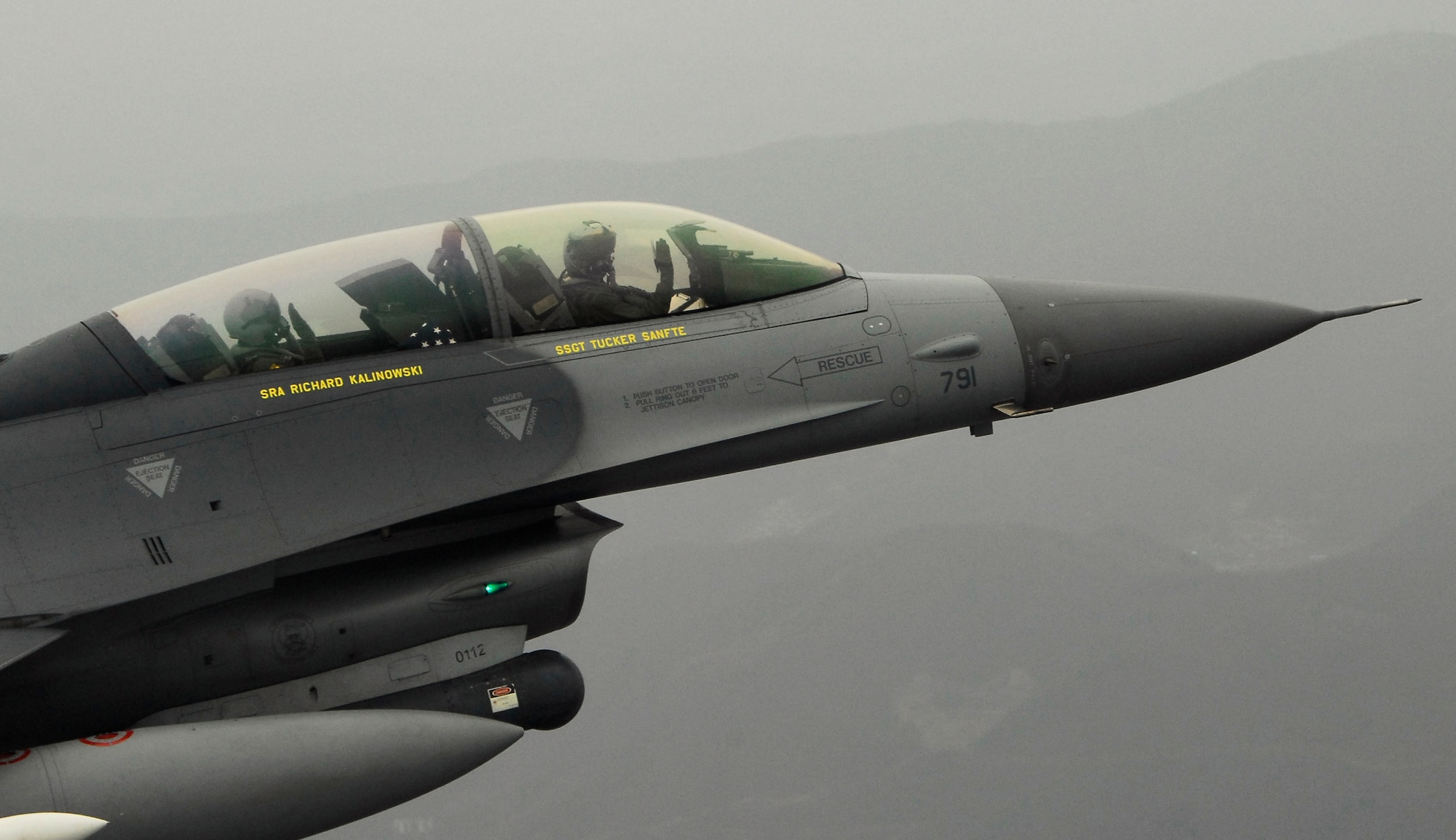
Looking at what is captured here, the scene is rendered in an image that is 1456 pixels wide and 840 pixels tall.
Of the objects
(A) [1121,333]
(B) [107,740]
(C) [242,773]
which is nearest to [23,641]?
(B) [107,740]

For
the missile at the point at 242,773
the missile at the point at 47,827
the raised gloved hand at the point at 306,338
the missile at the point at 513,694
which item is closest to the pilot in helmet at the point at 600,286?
the raised gloved hand at the point at 306,338

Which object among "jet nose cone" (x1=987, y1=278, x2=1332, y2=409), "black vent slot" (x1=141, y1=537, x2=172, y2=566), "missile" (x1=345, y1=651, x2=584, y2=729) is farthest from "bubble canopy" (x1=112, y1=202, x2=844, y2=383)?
"missile" (x1=345, y1=651, x2=584, y2=729)

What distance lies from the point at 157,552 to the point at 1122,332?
28.5ft

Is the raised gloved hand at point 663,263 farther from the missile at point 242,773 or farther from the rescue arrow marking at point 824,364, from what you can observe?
the missile at point 242,773

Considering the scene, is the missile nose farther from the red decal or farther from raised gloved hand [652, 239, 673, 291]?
the red decal

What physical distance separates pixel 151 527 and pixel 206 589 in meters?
0.66

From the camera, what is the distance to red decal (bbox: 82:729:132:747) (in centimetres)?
820

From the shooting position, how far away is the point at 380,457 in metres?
9.01

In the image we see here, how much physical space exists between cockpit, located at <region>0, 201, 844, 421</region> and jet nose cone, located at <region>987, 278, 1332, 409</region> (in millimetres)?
2068

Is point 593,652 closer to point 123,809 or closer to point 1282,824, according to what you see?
point 1282,824

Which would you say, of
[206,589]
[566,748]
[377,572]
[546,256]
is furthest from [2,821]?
[566,748]

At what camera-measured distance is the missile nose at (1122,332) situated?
432 inches

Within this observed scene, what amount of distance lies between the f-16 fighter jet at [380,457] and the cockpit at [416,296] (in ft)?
0.08

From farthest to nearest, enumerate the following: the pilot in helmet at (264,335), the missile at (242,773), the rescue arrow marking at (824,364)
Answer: the rescue arrow marking at (824,364) → the pilot in helmet at (264,335) → the missile at (242,773)
